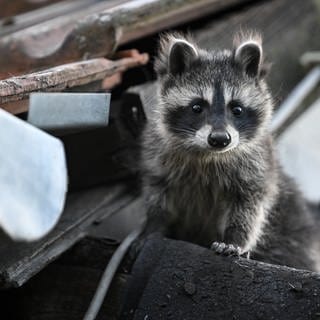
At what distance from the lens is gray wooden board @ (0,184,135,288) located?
286 cm

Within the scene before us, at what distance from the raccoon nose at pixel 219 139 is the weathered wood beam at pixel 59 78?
1.84 feet

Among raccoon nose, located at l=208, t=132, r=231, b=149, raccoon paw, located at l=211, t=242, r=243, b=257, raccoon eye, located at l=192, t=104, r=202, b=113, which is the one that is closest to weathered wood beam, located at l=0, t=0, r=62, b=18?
raccoon eye, located at l=192, t=104, r=202, b=113

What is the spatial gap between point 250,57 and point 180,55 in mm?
322

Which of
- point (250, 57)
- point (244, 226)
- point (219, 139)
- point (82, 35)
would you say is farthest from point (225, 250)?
point (82, 35)

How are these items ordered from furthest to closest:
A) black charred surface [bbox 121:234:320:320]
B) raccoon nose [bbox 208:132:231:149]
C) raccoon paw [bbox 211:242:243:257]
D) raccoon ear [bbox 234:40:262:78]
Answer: raccoon ear [bbox 234:40:262:78] → raccoon nose [bbox 208:132:231:149] → raccoon paw [bbox 211:242:243:257] → black charred surface [bbox 121:234:320:320]

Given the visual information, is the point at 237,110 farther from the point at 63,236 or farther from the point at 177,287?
the point at 177,287

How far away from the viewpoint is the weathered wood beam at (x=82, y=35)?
3613mm

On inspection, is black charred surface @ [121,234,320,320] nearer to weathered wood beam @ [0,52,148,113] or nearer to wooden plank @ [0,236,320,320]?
Result: wooden plank @ [0,236,320,320]

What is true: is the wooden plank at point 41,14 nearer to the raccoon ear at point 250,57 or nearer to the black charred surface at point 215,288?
the raccoon ear at point 250,57

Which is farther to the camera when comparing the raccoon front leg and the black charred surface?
the raccoon front leg

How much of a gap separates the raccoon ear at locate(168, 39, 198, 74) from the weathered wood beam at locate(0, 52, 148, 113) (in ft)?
0.71

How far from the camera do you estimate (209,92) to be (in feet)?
11.4

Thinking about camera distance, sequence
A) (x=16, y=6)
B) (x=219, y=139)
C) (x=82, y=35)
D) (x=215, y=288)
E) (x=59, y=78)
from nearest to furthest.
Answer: (x=215, y=288) < (x=59, y=78) < (x=219, y=139) < (x=82, y=35) < (x=16, y=6)

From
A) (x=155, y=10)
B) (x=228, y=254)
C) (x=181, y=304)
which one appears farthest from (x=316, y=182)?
(x=181, y=304)
